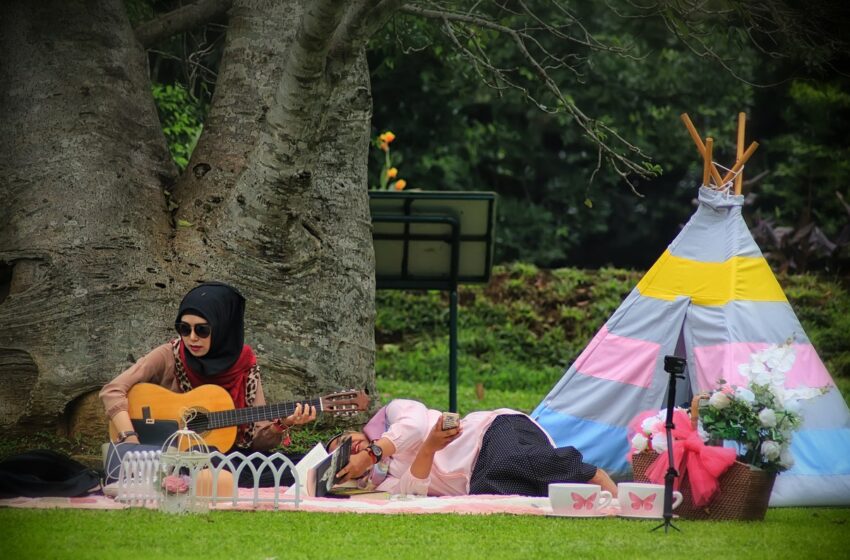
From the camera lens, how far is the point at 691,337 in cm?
779

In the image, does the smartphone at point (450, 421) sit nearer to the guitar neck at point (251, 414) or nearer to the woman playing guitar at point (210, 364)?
the guitar neck at point (251, 414)

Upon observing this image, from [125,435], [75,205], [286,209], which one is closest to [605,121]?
[286,209]

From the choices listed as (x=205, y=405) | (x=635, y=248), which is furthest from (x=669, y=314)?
(x=635, y=248)

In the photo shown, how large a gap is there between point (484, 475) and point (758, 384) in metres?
1.54

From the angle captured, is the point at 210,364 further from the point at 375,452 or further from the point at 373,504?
the point at 373,504

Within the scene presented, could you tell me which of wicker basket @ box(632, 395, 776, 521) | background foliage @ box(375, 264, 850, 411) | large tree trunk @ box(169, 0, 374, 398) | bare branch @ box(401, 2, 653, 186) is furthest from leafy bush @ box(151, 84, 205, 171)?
wicker basket @ box(632, 395, 776, 521)

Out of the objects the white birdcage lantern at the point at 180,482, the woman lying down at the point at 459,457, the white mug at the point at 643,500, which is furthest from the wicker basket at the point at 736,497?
the white birdcage lantern at the point at 180,482

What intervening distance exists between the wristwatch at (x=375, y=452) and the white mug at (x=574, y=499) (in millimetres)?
1099

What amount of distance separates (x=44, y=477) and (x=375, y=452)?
1690 mm

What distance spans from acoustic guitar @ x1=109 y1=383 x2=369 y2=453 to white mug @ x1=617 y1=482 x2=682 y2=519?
4.73 feet

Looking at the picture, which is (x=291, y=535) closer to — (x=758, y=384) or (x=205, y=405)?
(x=205, y=405)

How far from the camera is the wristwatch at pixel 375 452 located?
6586 millimetres

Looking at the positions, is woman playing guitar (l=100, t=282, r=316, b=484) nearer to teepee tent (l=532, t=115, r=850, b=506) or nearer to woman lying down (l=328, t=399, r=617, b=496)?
woman lying down (l=328, t=399, r=617, b=496)

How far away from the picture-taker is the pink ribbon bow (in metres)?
5.96
